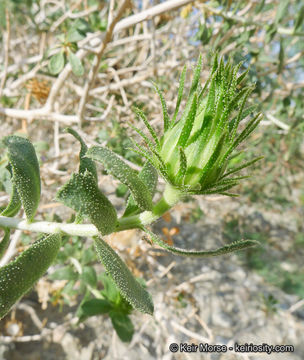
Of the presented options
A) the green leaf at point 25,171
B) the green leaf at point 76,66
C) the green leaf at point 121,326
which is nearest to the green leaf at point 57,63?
the green leaf at point 76,66

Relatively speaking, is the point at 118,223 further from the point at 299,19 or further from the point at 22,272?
the point at 299,19

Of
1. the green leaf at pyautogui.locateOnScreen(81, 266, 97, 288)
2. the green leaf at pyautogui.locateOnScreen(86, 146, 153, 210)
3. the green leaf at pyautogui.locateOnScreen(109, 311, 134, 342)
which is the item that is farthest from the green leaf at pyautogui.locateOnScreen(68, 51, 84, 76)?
the green leaf at pyautogui.locateOnScreen(109, 311, 134, 342)

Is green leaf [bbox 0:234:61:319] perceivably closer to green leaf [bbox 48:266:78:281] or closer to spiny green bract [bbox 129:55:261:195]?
spiny green bract [bbox 129:55:261:195]

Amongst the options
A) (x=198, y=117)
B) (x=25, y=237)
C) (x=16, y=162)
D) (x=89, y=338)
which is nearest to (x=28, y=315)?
(x=89, y=338)

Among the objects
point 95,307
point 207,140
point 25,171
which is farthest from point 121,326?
point 207,140

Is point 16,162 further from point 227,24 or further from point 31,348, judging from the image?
point 31,348

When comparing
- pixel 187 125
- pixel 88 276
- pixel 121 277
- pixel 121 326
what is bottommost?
pixel 121 326
